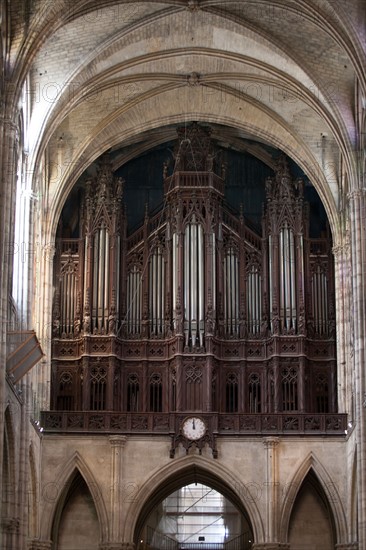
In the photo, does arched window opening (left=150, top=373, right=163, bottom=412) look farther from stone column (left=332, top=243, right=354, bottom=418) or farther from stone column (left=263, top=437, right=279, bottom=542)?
stone column (left=332, top=243, right=354, bottom=418)

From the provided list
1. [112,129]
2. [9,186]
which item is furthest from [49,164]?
[9,186]

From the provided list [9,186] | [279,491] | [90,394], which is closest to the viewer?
[9,186]

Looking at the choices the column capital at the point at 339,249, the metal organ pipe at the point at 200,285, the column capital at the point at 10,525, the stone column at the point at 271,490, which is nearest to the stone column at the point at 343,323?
the column capital at the point at 339,249

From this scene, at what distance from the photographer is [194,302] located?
135ft

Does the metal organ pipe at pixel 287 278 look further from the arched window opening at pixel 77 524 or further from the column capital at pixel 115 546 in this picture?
the column capital at pixel 115 546

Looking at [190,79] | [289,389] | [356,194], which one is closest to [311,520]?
[289,389]

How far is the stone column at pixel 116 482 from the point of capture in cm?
3769

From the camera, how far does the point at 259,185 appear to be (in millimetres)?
43969

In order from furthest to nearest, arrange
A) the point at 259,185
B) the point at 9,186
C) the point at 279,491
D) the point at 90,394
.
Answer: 1. the point at 259,185
2. the point at 90,394
3. the point at 279,491
4. the point at 9,186

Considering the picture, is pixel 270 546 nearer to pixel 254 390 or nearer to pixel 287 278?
pixel 254 390

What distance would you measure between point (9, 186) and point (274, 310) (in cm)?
1159

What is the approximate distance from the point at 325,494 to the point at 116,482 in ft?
19.3

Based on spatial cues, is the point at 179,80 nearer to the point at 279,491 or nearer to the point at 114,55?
the point at 114,55

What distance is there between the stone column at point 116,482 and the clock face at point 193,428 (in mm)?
1758
